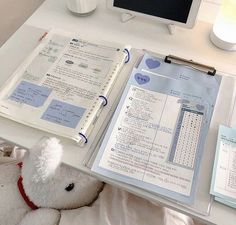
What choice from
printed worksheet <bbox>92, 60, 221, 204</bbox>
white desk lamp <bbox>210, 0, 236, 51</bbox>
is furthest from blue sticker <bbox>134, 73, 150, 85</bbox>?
white desk lamp <bbox>210, 0, 236, 51</bbox>

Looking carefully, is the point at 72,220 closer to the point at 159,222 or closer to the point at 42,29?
the point at 159,222

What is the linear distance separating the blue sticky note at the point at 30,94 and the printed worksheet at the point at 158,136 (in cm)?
18

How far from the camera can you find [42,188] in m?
0.72

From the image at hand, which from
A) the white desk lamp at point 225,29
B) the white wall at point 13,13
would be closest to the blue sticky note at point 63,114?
the white desk lamp at point 225,29

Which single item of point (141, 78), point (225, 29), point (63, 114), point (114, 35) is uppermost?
point (225, 29)

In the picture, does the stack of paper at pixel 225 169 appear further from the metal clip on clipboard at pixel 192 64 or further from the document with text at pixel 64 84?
the document with text at pixel 64 84

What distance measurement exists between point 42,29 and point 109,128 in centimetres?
42

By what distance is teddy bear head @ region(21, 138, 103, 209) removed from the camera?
60 centimetres

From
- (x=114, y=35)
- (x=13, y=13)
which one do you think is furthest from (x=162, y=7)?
(x=13, y=13)

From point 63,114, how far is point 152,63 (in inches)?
Answer: 11.1

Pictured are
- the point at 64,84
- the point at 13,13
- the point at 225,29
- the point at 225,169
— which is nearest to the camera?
the point at 225,169

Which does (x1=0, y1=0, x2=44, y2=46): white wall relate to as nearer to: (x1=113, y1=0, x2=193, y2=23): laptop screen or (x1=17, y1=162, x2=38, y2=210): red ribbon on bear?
(x1=113, y1=0, x2=193, y2=23): laptop screen

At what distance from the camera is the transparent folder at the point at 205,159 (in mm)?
550

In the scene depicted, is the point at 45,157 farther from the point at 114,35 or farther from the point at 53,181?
the point at 114,35
